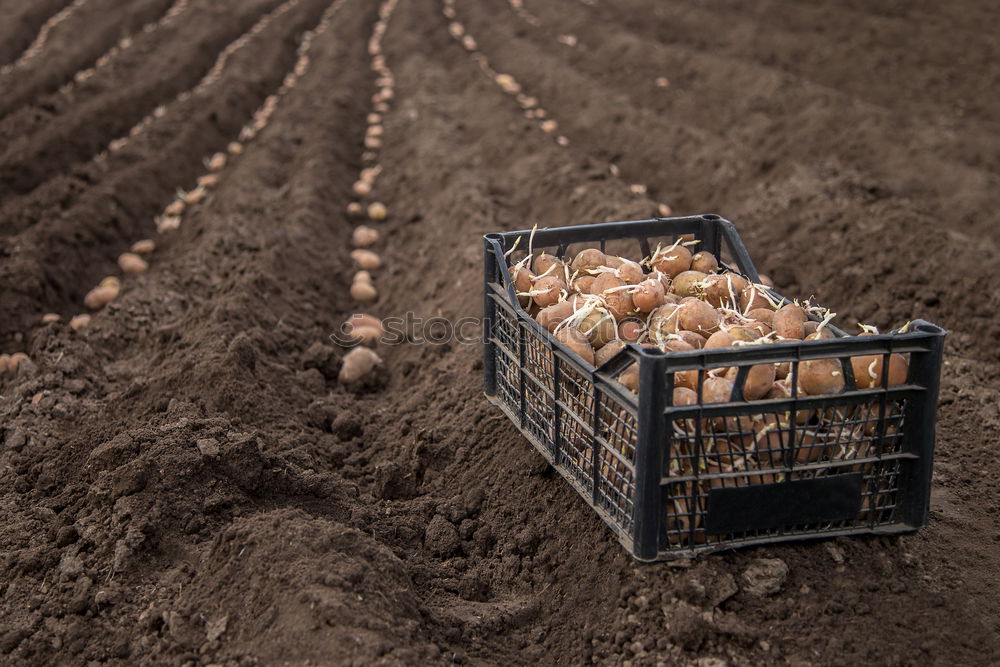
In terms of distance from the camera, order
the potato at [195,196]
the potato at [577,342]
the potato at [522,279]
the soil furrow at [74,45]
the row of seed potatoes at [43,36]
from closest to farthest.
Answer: the potato at [577,342], the potato at [522,279], the potato at [195,196], the soil furrow at [74,45], the row of seed potatoes at [43,36]

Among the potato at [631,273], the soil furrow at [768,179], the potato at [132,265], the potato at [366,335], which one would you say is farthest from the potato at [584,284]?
the potato at [132,265]

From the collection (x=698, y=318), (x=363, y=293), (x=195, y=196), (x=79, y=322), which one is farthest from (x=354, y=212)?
(x=698, y=318)

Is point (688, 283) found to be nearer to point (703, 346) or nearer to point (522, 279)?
point (703, 346)

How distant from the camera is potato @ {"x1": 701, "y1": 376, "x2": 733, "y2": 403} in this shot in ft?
8.21

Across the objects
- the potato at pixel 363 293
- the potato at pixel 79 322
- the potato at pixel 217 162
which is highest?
the potato at pixel 79 322

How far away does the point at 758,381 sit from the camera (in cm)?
253

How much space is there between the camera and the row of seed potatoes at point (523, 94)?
290 inches

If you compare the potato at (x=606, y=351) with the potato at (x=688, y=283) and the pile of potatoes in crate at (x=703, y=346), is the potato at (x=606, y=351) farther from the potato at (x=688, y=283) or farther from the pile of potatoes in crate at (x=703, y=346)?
the potato at (x=688, y=283)

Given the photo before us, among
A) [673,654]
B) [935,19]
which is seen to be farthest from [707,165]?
[935,19]

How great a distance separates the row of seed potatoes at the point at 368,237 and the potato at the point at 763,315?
7.37ft

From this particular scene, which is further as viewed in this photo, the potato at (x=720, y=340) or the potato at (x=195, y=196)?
the potato at (x=195, y=196)

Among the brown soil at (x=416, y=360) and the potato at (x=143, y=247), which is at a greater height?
the brown soil at (x=416, y=360)

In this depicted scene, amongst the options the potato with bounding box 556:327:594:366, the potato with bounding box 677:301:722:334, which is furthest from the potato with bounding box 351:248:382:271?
the potato with bounding box 677:301:722:334

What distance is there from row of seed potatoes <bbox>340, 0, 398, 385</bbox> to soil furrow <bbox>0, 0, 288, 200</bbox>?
253 centimetres
